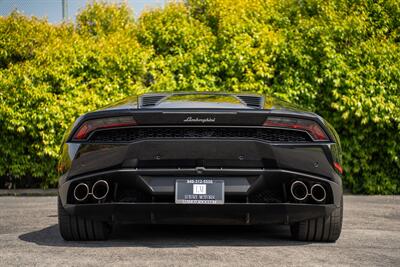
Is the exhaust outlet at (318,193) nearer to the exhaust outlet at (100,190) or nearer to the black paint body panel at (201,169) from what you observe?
the black paint body panel at (201,169)

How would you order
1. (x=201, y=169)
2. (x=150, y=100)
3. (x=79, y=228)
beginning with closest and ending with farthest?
(x=201, y=169) → (x=79, y=228) → (x=150, y=100)

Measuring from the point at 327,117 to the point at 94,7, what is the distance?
20.3 feet

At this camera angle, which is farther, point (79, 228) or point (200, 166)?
point (79, 228)

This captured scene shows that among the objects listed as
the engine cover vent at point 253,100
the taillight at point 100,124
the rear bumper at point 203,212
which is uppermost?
the engine cover vent at point 253,100

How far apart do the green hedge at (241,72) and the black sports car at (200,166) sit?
688cm

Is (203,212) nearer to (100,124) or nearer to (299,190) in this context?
(299,190)

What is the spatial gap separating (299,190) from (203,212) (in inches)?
28.4

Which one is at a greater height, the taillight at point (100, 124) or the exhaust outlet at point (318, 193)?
the taillight at point (100, 124)

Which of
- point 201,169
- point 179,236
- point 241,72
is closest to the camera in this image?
point 201,169

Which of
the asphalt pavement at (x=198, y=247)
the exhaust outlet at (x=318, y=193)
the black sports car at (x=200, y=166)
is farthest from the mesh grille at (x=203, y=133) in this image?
the asphalt pavement at (x=198, y=247)

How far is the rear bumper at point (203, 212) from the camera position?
567 centimetres

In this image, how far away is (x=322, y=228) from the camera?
6.04 meters

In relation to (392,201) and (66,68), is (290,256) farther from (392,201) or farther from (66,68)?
(66,68)

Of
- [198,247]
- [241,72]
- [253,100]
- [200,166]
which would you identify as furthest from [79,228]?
[241,72]
